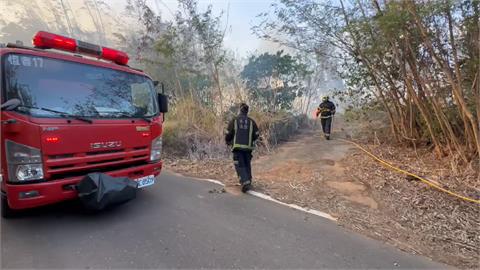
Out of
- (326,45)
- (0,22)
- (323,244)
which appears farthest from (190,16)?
(0,22)

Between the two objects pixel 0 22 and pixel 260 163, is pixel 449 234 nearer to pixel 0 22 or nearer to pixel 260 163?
pixel 260 163

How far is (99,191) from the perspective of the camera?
3111mm

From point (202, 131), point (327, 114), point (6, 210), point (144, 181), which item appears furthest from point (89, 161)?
point (327, 114)

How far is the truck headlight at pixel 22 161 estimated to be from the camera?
9.37 ft

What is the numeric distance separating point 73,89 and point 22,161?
979mm

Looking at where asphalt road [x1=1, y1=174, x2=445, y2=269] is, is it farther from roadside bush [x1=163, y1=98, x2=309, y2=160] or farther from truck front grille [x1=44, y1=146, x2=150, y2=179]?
roadside bush [x1=163, y1=98, x2=309, y2=160]

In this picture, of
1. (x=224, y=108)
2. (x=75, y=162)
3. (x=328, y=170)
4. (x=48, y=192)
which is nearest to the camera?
(x=48, y=192)

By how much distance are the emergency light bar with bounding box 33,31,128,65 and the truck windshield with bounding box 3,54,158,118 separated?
0.33m

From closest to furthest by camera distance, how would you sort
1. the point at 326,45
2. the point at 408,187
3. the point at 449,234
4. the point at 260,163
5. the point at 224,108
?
the point at 449,234 < the point at 408,187 < the point at 260,163 < the point at 326,45 < the point at 224,108

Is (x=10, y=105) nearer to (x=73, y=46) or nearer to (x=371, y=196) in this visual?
(x=73, y=46)

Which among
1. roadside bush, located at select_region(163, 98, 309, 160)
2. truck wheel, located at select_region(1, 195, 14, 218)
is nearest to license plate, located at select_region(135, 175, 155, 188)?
truck wheel, located at select_region(1, 195, 14, 218)

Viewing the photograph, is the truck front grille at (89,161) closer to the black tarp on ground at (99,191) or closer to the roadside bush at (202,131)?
the black tarp on ground at (99,191)

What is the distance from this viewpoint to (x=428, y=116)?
6.22 metres

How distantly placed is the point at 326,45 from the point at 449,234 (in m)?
5.21
